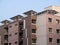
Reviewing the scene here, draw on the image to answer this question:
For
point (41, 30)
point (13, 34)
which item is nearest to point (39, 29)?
point (41, 30)

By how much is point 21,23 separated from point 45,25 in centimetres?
985

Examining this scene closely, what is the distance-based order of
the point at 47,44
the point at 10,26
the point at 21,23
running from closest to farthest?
1. the point at 47,44
2. the point at 21,23
3. the point at 10,26

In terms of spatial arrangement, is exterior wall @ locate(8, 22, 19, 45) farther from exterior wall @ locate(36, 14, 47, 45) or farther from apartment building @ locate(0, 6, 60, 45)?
exterior wall @ locate(36, 14, 47, 45)

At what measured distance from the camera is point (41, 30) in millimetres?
53656

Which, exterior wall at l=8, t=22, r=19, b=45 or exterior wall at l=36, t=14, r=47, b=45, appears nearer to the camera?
exterior wall at l=36, t=14, r=47, b=45

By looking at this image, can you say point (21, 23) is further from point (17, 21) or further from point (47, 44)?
point (47, 44)

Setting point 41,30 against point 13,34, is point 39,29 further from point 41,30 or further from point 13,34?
point 13,34

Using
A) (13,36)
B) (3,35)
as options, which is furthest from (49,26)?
(3,35)

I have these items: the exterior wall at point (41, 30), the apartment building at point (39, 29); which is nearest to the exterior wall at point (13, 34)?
the apartment building at point (39, 29)

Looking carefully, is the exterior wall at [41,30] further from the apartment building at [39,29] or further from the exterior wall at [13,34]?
the exterior wall at [13,34]

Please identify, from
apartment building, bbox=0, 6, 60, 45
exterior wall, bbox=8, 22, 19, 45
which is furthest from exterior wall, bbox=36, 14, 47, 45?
exterior wall, bbox=8, 22, 19, 45

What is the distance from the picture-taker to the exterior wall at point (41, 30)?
52394 mm

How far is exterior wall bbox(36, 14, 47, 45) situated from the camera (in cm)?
5239

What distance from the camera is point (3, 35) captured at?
68.8 meters
